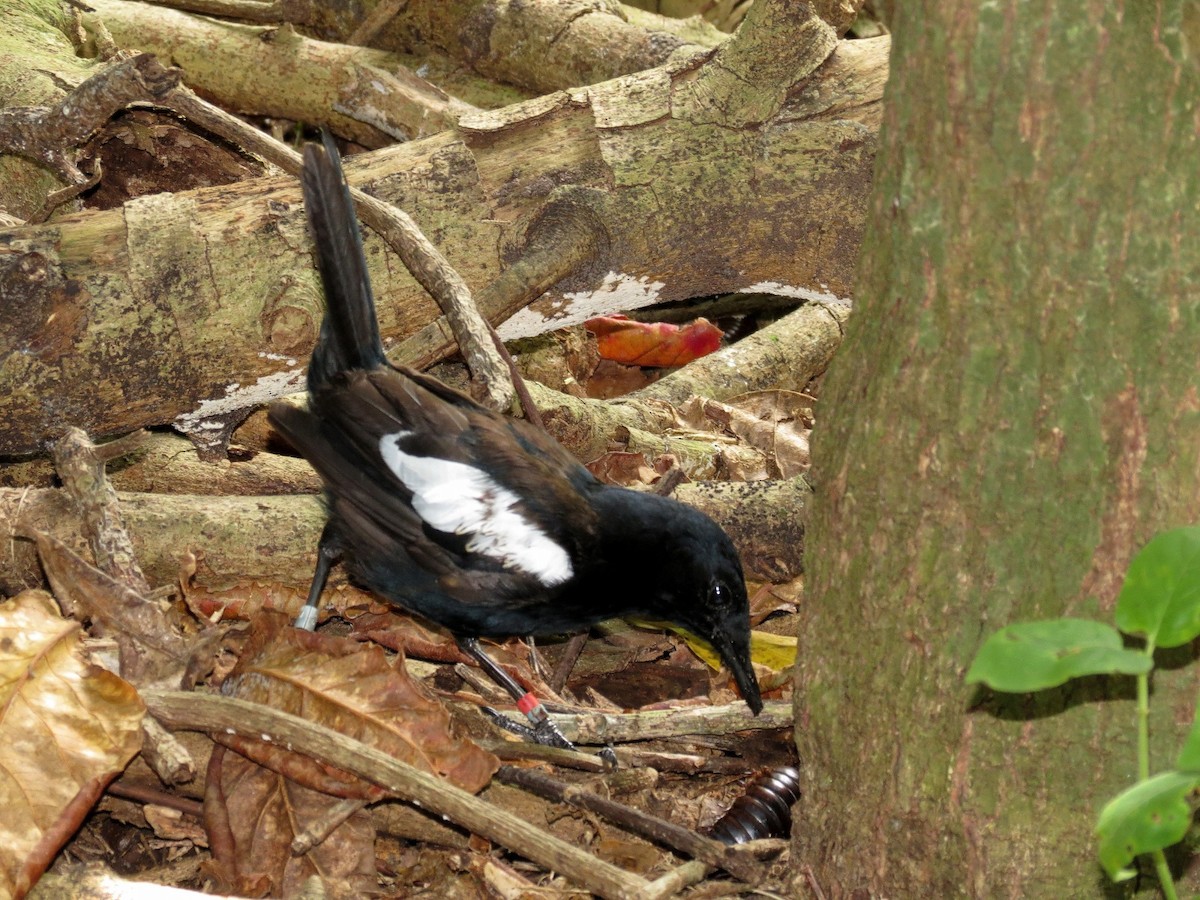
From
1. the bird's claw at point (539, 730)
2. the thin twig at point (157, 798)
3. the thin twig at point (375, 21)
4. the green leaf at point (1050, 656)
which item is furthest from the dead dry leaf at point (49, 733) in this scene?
the thin twig at point (375, 21)

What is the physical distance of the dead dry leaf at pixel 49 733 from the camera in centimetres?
264

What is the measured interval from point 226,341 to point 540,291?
0.97 metres

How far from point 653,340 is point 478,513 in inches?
124

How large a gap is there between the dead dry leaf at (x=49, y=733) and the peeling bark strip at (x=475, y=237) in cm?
105

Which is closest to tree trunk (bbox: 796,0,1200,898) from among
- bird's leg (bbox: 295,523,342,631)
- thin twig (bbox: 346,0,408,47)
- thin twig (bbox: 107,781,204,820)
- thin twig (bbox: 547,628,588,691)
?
thin twig (bbox: 107,781,204,820)

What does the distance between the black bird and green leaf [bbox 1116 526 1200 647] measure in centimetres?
181

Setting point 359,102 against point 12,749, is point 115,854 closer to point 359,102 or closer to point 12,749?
point 12,749

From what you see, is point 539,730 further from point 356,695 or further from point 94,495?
point 94,495

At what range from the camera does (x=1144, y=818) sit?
1.73 m

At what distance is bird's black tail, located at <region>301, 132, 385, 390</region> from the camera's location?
3.69 meters

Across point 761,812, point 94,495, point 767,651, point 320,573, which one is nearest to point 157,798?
point 94,495

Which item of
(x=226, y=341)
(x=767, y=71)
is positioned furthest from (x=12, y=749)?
(x=767, y=71)

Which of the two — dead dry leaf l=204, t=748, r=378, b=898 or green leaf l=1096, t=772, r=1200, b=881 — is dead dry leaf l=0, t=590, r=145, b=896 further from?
green leaf l=1096, t=772, r=1200, b=881

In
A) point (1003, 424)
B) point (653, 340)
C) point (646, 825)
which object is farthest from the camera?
point (653, 340)
